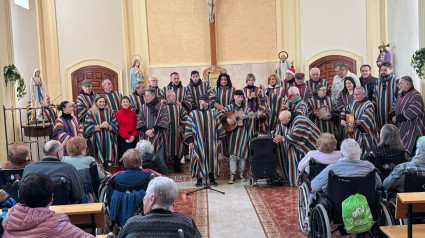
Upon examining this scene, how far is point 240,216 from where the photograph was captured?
22.6ft

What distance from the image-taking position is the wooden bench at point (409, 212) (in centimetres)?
398

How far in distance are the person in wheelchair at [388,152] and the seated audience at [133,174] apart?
7.95 ft

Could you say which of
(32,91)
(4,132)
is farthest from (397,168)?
(32,91)

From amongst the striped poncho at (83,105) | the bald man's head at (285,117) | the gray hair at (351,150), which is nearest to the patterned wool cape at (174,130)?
the striped poncho at (83,105)

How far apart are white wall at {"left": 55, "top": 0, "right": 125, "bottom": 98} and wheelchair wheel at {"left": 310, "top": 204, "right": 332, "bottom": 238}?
10.4 meters

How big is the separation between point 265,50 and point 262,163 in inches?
271

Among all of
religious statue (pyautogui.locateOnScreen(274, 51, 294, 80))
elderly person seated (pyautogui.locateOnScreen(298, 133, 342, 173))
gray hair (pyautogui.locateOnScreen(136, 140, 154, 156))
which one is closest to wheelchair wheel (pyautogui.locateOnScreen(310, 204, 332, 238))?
elderly person seated (pyautogui.locateOnScreen(298, 133, 342, 173))

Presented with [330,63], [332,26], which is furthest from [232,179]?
[332,26]

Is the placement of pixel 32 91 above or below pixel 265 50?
below

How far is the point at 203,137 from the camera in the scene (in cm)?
849

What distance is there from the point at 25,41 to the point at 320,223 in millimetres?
9607

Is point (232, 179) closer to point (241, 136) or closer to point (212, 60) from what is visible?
point (241, 136)

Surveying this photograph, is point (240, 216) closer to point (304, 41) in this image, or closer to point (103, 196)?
point (103, 196)

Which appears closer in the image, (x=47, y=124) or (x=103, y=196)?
(x=103, y=196)
